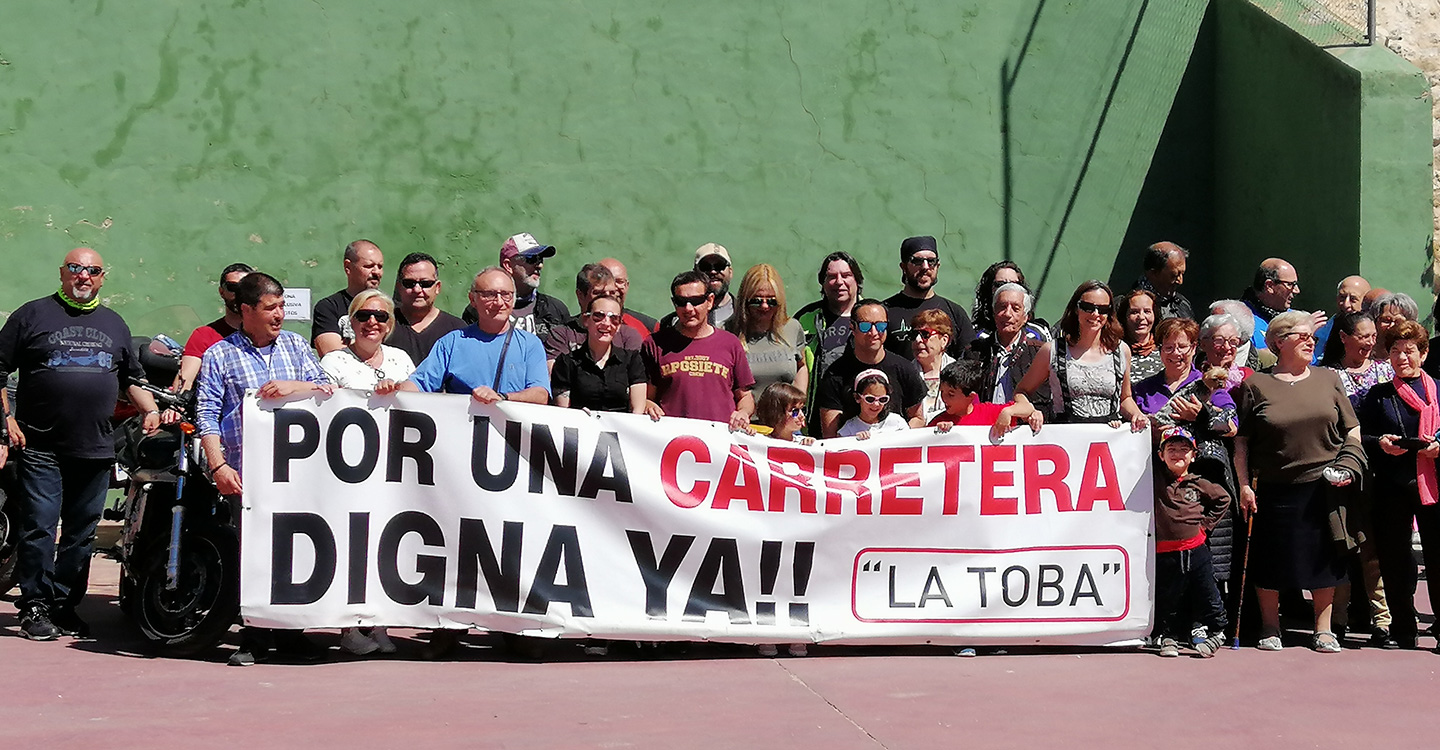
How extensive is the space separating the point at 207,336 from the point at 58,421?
1.09 m

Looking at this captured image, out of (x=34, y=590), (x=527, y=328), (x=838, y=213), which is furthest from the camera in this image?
(x=838, y=213)

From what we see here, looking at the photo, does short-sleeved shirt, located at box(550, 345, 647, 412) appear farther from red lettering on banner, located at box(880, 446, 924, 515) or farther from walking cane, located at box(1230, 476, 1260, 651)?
walking cane, located at box(1230, 476, 1260, 651)

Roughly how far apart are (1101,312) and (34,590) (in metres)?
5.61

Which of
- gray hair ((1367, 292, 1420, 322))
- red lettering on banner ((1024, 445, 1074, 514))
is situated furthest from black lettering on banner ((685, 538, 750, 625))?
gray hair ((1367, 292, 1420, 322))

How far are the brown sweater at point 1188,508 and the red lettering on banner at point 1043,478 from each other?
0.51 m

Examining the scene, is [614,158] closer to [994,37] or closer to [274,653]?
[994,37]

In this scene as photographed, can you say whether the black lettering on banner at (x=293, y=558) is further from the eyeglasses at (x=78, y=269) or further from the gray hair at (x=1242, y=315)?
the gray hair at (x=1242, y=315)

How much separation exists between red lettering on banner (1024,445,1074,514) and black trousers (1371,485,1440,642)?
71.2 inches

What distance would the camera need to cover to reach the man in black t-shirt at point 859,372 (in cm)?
838

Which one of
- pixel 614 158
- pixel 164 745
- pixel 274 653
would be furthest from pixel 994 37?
pixel 164 745

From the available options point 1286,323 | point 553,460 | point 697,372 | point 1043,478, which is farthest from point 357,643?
point 1286,323

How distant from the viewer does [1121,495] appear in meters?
8.17

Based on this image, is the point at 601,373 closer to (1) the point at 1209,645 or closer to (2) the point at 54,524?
(2) the point at 54,524

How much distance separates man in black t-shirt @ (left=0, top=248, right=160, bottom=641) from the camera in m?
8.05
